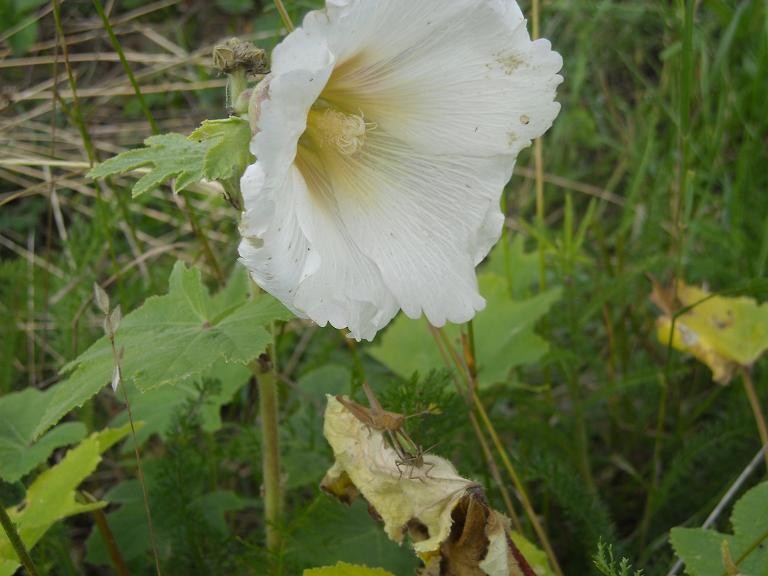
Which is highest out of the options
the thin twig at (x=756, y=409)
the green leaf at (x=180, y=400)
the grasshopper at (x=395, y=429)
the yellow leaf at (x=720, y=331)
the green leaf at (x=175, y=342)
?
the green leaf at (x=175, y=342)

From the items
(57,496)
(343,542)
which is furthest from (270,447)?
(57,496)

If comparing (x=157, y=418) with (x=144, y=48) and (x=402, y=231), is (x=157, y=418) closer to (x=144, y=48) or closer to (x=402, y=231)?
(x=402, y=231)

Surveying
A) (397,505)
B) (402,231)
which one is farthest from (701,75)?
(397,505)

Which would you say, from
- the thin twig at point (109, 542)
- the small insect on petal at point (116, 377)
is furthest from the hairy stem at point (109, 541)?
the small insect on petal at point (116, 377)

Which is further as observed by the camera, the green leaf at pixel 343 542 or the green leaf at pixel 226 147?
the green leaf at pixel 343 542

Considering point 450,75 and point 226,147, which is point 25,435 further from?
point 450,75

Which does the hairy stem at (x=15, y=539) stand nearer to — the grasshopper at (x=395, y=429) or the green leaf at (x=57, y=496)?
the green leaf at (x=57, y=496)

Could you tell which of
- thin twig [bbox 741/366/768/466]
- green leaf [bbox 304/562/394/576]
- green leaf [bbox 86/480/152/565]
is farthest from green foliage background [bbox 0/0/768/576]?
green leaf [bbox 304/562/394/576]
